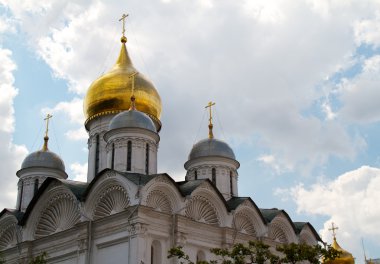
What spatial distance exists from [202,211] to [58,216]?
214 inches

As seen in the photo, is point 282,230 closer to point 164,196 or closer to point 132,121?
point 164,196

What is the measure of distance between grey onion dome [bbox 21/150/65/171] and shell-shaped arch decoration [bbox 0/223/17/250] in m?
3.00

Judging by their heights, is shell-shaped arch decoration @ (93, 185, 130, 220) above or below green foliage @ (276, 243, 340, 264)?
above

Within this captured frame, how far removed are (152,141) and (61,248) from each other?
5.31 meters

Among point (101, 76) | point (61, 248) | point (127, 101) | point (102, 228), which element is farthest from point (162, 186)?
point (101, 76)

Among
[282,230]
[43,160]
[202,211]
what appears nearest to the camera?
[202,211]

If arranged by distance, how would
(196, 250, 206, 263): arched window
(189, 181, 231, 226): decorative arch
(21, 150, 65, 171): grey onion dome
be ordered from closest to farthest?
(196, 250, 206, 263): arched window < (189, 181, 231, 226): decorative arch < (21, 150, 65, 171): grey onion dome

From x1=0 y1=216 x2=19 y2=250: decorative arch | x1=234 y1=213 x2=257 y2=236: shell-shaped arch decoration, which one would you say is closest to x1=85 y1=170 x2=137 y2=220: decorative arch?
x1=0 y1=216 x2=19 y2=250: decorative arch

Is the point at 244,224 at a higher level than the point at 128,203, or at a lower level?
higher

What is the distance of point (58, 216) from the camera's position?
22.8m

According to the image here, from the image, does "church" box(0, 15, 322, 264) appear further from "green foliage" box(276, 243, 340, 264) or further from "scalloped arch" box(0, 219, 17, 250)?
"green foliage" box(276, 243, 340, 264)

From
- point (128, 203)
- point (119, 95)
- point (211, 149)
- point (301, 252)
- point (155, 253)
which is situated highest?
point (119, 95)

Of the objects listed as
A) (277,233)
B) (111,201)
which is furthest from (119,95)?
(277,233)

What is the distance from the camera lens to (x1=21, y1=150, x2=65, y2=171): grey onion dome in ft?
87.5
